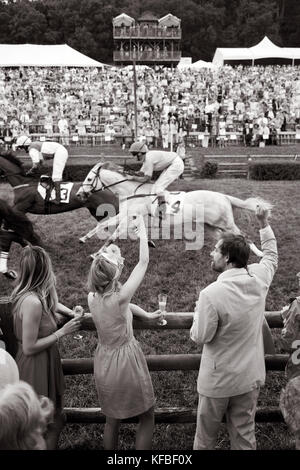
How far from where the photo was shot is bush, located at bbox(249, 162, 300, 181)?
16.2m

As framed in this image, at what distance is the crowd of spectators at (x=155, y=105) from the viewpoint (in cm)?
2434

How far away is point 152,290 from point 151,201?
72.8 inches

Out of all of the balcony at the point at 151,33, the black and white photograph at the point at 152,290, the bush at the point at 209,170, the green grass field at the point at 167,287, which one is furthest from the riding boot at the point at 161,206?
the balcony at the point at 151,33

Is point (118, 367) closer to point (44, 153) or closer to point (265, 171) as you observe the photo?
point (44, 153)

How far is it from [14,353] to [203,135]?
2123cm

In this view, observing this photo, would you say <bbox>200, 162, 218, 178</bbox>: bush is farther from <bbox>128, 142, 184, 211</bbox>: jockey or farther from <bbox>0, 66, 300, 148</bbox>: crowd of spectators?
<bbox>128, 142, 184, 211</bbox>: jockey

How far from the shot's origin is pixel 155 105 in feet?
88.8

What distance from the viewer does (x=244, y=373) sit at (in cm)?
320

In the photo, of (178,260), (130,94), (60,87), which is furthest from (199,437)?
(60,87)

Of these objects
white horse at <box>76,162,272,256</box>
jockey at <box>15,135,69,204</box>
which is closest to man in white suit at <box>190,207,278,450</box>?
white horse at <box>76,162,272,256</box>

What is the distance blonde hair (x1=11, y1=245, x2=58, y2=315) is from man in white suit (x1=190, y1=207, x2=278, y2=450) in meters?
0.89

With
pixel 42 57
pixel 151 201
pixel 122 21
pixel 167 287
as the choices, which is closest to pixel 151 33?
pixel 122 21
